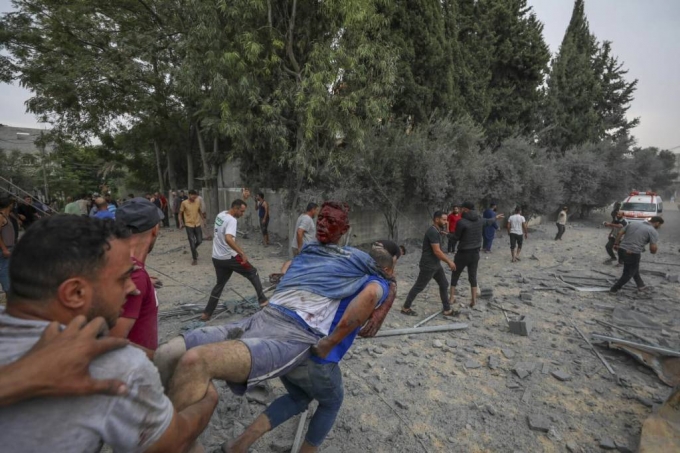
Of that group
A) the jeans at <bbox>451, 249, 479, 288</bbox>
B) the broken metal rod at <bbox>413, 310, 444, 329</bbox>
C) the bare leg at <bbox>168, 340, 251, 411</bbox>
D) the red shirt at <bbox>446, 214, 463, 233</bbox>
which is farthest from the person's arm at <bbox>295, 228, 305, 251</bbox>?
the red shirt at <bbox>446, 214, 463, 233</bbox>

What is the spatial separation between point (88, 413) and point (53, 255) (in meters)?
0.45

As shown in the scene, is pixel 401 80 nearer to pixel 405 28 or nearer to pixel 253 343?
pixel 405 28

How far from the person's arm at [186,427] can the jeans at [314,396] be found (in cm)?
76

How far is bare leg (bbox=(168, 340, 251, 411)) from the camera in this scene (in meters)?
1.34

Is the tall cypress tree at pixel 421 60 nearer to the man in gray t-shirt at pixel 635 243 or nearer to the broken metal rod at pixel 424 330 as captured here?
the man in gray t-shirt at pixel 635 243

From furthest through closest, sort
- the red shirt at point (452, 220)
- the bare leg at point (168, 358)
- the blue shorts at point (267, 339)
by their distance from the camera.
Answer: the red shirt at point (452, 220) < the blue shorts at point (267, 339) < the bare leg at point (168, 358)

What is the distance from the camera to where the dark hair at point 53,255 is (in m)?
0.93

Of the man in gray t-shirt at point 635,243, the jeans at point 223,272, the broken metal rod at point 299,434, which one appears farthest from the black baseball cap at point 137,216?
the man in gray t-shirt at point 635,243

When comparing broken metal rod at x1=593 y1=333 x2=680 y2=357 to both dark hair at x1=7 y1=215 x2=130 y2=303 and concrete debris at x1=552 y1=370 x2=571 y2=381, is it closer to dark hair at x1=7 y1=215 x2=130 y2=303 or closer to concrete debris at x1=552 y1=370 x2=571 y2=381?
concrete debris at x1=552 y1=370 x2=571 y2=381

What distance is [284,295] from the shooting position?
2076 mm

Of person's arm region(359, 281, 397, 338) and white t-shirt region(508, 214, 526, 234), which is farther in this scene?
white t-shirt region(508, 214, 526, 234)

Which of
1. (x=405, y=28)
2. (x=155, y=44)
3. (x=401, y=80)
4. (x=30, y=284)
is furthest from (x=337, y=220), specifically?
(x=155, y=44)

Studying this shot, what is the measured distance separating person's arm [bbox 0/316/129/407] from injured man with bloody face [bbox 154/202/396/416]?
1.99ft

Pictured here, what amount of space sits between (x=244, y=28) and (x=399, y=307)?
7.34 metres
